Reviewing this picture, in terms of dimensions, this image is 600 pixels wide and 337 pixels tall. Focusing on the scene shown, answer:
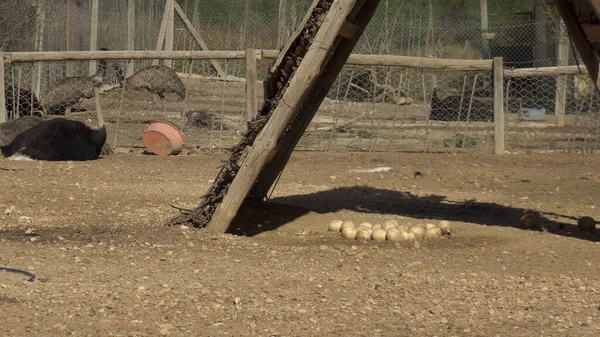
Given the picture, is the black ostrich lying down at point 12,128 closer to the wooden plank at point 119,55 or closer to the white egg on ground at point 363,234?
the wooden plank at point 119,55

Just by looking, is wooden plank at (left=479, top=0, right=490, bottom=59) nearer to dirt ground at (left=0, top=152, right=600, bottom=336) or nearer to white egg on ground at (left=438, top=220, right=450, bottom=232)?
dirt ground at (left=0, top=152, right=600, bottom=336)

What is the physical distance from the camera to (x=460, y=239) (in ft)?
26.0

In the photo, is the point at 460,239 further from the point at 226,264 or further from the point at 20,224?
the point at 20,224

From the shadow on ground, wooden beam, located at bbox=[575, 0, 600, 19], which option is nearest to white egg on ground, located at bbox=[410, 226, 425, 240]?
the shadow on ground

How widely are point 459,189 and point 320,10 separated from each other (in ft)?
12.8

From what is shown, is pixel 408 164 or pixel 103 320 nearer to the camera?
pixel 103 320

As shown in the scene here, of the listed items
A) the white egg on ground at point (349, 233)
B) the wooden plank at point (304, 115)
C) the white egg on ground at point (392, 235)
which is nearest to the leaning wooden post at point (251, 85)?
the wooden plank at point (304, 115)

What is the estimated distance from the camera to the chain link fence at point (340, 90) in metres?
14.3

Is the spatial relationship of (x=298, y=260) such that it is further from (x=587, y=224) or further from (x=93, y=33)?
(x=93, y=33)

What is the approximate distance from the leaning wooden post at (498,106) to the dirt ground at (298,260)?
6.47 feet

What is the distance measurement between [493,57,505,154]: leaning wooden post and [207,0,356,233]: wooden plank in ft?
20.3

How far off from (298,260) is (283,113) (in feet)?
Result: 3.97

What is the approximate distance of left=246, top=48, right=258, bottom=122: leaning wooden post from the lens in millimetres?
12891

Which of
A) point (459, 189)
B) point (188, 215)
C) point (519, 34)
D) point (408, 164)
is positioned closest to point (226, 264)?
point (188, 215)
